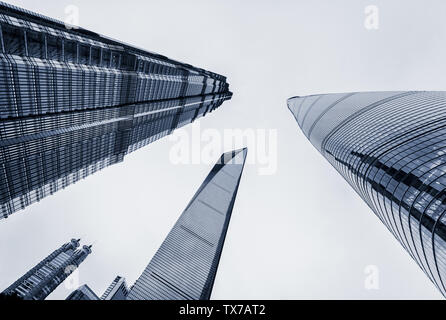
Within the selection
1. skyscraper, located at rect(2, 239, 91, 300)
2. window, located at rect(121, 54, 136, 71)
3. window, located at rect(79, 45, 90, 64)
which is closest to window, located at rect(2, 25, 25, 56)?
window, located at rect(79, 45, 90, 64)

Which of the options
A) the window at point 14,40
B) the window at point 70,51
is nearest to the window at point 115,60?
the window at point 70,51

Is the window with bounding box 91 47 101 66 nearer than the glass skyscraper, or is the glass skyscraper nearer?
the window with bounding box 91 47 101 66

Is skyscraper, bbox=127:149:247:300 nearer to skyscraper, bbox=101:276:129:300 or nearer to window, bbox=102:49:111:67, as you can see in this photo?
skyscraper, bbox=101:276:129:300

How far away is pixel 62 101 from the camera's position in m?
77.4

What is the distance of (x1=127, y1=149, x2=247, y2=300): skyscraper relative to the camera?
109250 mm

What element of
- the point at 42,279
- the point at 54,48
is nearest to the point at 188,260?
the point at 54,48

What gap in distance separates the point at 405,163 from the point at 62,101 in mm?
80573

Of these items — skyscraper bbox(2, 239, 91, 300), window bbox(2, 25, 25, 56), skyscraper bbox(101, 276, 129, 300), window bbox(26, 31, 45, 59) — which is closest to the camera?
window bbox(2, 25, 25, 56)

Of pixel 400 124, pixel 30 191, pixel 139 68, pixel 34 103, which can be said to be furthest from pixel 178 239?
pixel 400 124

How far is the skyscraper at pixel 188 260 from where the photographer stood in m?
109

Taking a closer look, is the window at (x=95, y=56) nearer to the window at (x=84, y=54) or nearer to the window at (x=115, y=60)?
the window at (x=84, y=54)

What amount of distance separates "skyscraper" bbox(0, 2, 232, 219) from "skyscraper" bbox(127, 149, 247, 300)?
44527mm

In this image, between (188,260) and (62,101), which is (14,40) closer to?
(62,101)
